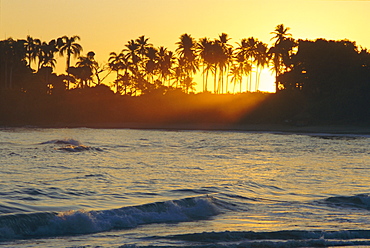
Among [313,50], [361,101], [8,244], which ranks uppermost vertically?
[313,50]

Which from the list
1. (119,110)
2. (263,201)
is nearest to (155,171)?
(263,201)

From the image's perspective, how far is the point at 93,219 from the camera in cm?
957

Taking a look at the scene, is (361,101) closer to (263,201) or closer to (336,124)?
(336,124)

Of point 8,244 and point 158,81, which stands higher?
point 158,81

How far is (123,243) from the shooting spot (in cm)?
817

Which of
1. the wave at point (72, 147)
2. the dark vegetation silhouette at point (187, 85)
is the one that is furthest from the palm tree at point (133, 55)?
the wave at point (72, 147)

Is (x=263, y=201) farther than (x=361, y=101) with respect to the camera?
No

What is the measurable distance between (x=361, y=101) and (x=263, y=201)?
5013cm

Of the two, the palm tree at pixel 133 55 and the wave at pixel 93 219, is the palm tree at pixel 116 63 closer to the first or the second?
the palm tree at pixel 133 55

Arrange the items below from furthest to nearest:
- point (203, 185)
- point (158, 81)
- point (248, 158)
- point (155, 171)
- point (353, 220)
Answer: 1. point (158, 81)
2. point (248, 158)
3. point (155, 171)
4. point (203, 185)
5. point (353, 220)

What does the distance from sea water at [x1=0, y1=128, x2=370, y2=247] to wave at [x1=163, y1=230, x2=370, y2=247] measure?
2cm

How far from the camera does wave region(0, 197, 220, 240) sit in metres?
8.98

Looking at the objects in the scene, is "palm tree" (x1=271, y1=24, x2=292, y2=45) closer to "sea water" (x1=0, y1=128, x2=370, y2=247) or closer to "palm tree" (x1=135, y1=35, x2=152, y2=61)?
"palm tree" (x1=135, y1=35, x2=152, y2=61)

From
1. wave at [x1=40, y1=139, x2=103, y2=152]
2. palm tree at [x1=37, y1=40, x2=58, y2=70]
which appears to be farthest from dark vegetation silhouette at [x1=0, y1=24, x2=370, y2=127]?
wave at [x1=40, y1=139, x2=103, y2=152]
